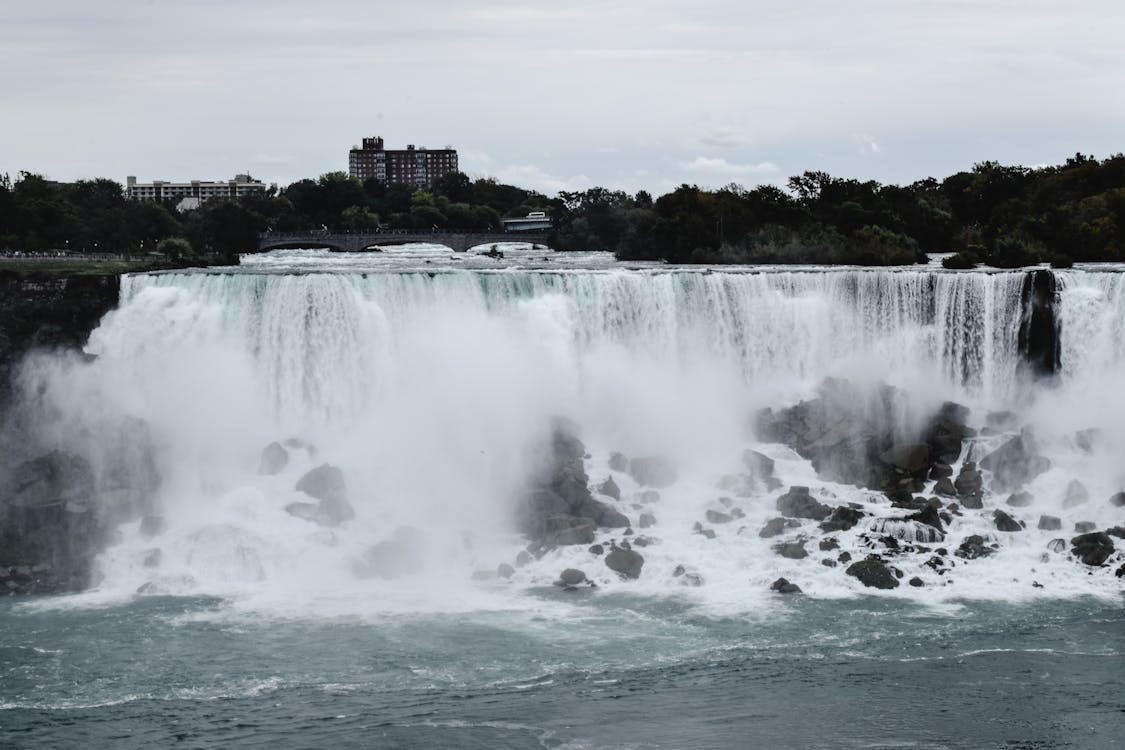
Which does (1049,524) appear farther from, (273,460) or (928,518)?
(273,460)

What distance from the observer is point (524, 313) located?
38.2m

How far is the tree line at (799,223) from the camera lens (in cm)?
5912

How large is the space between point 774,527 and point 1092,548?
22.5ft

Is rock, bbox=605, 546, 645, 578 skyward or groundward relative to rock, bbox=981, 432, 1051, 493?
groundward

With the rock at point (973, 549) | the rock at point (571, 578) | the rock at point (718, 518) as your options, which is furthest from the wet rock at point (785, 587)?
the rock at point (973, 549)

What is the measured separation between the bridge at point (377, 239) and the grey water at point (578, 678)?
45053 mm

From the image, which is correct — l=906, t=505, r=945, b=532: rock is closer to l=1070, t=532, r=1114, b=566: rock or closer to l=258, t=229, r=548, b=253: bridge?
l=1070, t=532, r=1114, b=566: rock

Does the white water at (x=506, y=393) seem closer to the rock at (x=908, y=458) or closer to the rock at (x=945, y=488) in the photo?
the rock at (x=945, y=488)

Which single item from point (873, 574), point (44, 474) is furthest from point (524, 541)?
point (44, 474)

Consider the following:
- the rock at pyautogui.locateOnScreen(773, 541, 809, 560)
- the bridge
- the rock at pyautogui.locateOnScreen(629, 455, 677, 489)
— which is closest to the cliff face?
the rock at pyautogui.locateOnScreen(629, 455, 677, 489)

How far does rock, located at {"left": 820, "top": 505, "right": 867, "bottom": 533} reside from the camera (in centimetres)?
3161

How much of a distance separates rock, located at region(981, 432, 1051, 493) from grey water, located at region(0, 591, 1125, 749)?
22.1 ft

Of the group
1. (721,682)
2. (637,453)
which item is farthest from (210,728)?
(637,453)

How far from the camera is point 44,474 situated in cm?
3256
